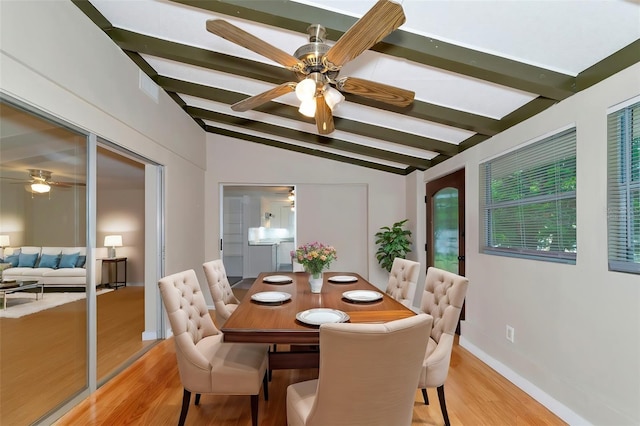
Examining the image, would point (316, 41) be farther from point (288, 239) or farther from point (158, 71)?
point (288, 239)

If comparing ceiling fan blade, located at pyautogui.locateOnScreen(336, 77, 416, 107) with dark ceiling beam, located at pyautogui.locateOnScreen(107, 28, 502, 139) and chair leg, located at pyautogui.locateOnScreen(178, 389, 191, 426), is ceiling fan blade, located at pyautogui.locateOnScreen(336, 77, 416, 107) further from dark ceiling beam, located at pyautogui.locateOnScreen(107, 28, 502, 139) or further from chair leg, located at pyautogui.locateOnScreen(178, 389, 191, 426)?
chair leg, located at pyautogui.locateOnScreen(178, 389, 191, 426)

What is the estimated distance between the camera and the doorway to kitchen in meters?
5.68

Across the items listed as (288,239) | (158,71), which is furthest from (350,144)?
(158,71)

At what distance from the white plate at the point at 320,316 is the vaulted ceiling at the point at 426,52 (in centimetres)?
167

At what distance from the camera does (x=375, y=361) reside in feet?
4.27

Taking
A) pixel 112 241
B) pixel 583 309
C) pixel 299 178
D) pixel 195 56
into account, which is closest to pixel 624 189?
pixel 583 309

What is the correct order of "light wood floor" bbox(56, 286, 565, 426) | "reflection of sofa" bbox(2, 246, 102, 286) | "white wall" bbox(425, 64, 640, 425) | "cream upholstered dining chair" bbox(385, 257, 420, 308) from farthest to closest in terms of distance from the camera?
"cream upholstered dining chair" bbox(385, 257, 420, 308), "light wood floor" bbox(56, 286, 565, 426), "reflection of sofa" bbox(2, 246, 102, 286), "white wall" bbox(425, 64, 640, 425)

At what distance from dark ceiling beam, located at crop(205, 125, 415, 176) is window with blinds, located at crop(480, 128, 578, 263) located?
207 centimetres

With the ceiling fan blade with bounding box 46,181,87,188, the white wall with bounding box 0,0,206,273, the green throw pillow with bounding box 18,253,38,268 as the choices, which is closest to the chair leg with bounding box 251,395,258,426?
the green throw pillow with bounding box 18,253,38,268

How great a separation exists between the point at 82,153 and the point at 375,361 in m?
2.57

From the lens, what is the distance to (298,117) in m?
3.80

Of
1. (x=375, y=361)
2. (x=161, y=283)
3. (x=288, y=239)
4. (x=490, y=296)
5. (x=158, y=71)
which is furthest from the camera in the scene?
(x=288, y=239)

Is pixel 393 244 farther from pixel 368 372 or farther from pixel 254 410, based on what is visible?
pixel 368 372

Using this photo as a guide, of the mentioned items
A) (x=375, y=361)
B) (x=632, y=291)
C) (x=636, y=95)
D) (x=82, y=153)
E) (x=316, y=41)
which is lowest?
(x=375, y=361)
